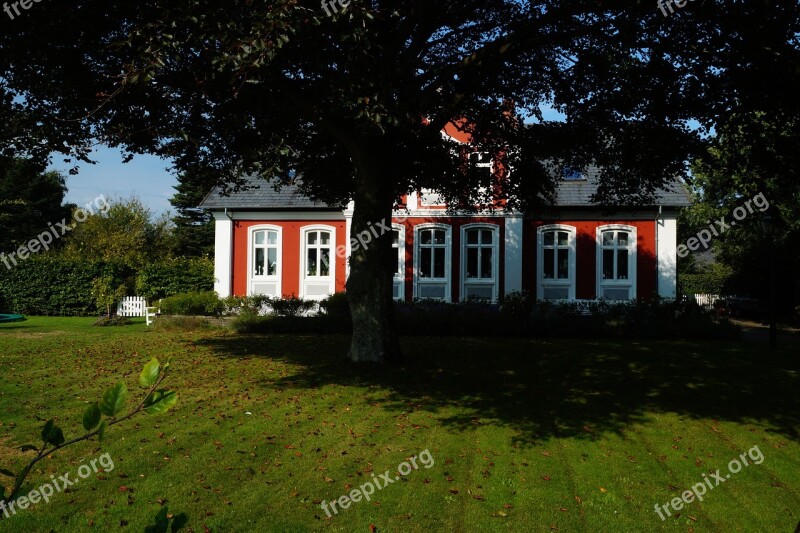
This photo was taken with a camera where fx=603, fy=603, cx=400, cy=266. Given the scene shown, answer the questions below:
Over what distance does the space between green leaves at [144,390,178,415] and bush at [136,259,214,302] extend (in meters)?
25.0

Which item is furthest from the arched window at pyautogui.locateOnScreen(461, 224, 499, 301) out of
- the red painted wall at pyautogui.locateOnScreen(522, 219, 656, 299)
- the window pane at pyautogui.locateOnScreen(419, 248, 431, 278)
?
the window pane at pyautogui.locateOnScreen(419, 248, 431, 278)

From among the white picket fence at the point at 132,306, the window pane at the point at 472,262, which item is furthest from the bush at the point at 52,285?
the window pane at the point at 472,262

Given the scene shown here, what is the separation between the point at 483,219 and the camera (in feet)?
76.9

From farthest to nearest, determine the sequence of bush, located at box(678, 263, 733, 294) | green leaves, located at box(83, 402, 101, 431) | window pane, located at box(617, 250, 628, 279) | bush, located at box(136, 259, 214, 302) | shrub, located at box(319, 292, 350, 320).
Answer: bush, located at box(678, 263, 733, 294)
bush, located at box(136, 259, 214, 302)
window pane, located at box(617, 250, 628, 279)
shrub, located at box(319, 292, 350, 320)
green leaves, located at box(83, 402, 101, 431)

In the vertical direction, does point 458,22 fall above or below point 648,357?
above

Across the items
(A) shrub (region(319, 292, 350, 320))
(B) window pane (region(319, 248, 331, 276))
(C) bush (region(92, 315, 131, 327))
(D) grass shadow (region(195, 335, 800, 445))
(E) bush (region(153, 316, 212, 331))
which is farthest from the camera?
(B) window pane (region(319, 248, 331, 276))

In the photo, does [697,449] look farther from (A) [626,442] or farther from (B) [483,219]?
(B) [483,219]

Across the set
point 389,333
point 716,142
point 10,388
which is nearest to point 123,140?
point 10,388

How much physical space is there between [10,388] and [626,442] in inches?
331

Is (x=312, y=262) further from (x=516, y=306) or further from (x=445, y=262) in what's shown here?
(x=516, y=306)

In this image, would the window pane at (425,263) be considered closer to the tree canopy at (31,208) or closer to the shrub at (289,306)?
the shrub at (289,306)

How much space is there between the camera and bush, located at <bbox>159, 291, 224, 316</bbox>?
1989 cm

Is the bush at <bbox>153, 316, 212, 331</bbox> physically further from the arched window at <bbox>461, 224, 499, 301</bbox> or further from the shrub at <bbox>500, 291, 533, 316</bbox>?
the arched window at <bbox>461, 224, 499, 301</bbox>

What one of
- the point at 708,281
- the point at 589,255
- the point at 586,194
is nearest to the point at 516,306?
the point at 589,255
